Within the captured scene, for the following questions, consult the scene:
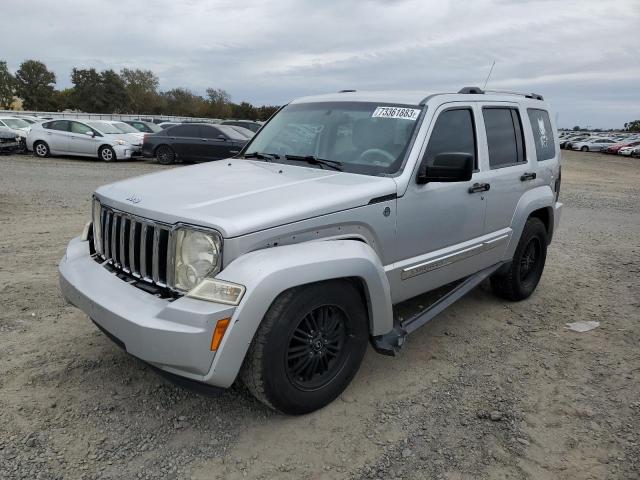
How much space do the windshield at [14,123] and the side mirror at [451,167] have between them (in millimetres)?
23920

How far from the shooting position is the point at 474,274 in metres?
4.50

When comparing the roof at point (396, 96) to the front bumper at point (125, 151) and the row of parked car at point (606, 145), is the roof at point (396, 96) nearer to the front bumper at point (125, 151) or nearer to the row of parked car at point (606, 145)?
the front bumper at point (125, 151)

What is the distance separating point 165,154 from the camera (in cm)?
1769

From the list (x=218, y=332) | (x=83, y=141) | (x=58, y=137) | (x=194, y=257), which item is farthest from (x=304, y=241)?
(x=58, y=137)

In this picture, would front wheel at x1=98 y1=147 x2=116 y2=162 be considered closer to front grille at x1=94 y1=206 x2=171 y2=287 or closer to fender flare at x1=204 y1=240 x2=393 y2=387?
front grille at x1=94 y1=206 x2=171 y2=287

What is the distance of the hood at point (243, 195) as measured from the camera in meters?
2.78

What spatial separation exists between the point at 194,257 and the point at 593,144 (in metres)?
52.0

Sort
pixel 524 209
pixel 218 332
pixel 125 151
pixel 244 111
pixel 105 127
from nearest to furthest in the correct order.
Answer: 1. pixel 218 332
2. pixel 524 209
3. pixel 125 151
4. pixel 105 127
5. pixel 244 111

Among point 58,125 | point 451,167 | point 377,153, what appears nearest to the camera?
point 451,167

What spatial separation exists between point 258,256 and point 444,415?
154 cm

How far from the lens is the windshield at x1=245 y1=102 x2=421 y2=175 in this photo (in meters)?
3.67

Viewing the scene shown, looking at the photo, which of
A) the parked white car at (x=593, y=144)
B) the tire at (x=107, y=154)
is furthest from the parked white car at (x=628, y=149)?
the tire at (x=107, y=154)

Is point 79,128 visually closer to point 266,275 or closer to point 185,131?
point 185,131

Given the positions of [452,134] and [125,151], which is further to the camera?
[125,151]
